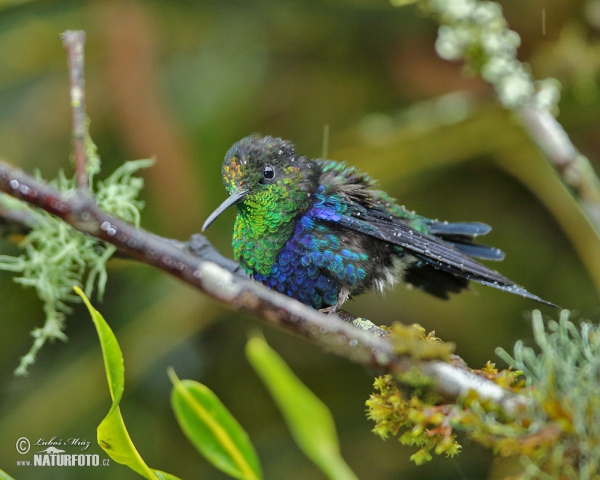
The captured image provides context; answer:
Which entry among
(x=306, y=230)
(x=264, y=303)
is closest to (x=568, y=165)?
(x=306, y=230)

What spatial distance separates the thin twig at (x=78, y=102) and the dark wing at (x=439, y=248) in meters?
0.72

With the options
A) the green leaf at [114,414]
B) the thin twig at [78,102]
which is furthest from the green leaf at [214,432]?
the thin twig at [78,102]

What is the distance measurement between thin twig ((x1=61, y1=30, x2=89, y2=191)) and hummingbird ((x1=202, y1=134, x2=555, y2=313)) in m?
0.53

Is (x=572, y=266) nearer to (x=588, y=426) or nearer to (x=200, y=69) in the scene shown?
(x=200, y=69)

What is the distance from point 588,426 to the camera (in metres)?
0.95

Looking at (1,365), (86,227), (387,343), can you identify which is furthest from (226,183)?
(1,365)

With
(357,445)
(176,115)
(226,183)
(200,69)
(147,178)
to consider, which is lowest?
(357,445)

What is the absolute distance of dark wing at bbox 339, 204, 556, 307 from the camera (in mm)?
1601

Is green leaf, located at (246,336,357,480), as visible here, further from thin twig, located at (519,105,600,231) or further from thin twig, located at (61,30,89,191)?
thin twig, located at (519,105,600,231)

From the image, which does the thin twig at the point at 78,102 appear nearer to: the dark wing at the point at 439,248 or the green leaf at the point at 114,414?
the green leaf at the point at 114,414

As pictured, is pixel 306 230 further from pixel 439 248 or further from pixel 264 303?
pixel 264 303

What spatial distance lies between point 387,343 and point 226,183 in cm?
85

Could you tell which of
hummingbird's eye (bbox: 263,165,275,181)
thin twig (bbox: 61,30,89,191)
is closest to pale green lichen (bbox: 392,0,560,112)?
hummingbird's eye (bbox: 263,165,275,181)

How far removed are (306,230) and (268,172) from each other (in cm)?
17
